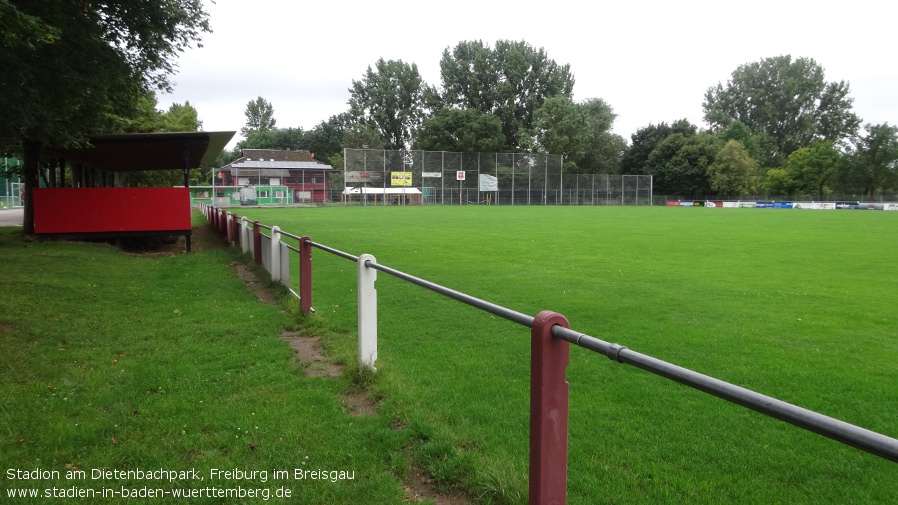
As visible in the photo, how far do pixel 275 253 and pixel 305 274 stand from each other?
261 centimetres

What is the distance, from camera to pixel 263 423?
14.3 ft

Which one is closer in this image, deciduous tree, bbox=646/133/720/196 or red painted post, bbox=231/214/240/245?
red painted post, bbox=231/214/240/245

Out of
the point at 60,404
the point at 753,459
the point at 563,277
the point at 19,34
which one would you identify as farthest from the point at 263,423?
the point at 563,277

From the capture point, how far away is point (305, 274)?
7.80 metres

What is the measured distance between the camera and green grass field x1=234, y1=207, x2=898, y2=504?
3566 millimetres

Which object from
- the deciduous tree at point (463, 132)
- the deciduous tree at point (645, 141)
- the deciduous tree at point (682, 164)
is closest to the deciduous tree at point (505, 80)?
the deciduous tree at point (463, 132)

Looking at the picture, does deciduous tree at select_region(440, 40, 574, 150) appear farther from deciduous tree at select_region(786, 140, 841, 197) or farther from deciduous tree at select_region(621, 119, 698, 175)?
deciduous tree at select_region(786, 140, 841, 197)

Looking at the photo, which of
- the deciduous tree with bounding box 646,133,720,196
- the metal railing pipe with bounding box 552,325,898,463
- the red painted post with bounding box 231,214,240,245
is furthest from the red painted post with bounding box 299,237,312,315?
the deciduous tree with bounding box 646,133,720,196

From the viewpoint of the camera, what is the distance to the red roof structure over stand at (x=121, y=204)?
15.8 metres

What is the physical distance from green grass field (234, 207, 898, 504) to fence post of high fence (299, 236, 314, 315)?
1.19 ft

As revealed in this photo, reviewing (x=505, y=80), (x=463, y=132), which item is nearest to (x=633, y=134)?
(x=505, y=80)

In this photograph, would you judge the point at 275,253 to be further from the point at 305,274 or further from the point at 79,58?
the point at 79,58

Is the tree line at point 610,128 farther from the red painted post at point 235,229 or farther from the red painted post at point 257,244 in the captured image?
the red painted post at point 257,244

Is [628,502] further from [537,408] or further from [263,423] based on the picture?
[263,423]
